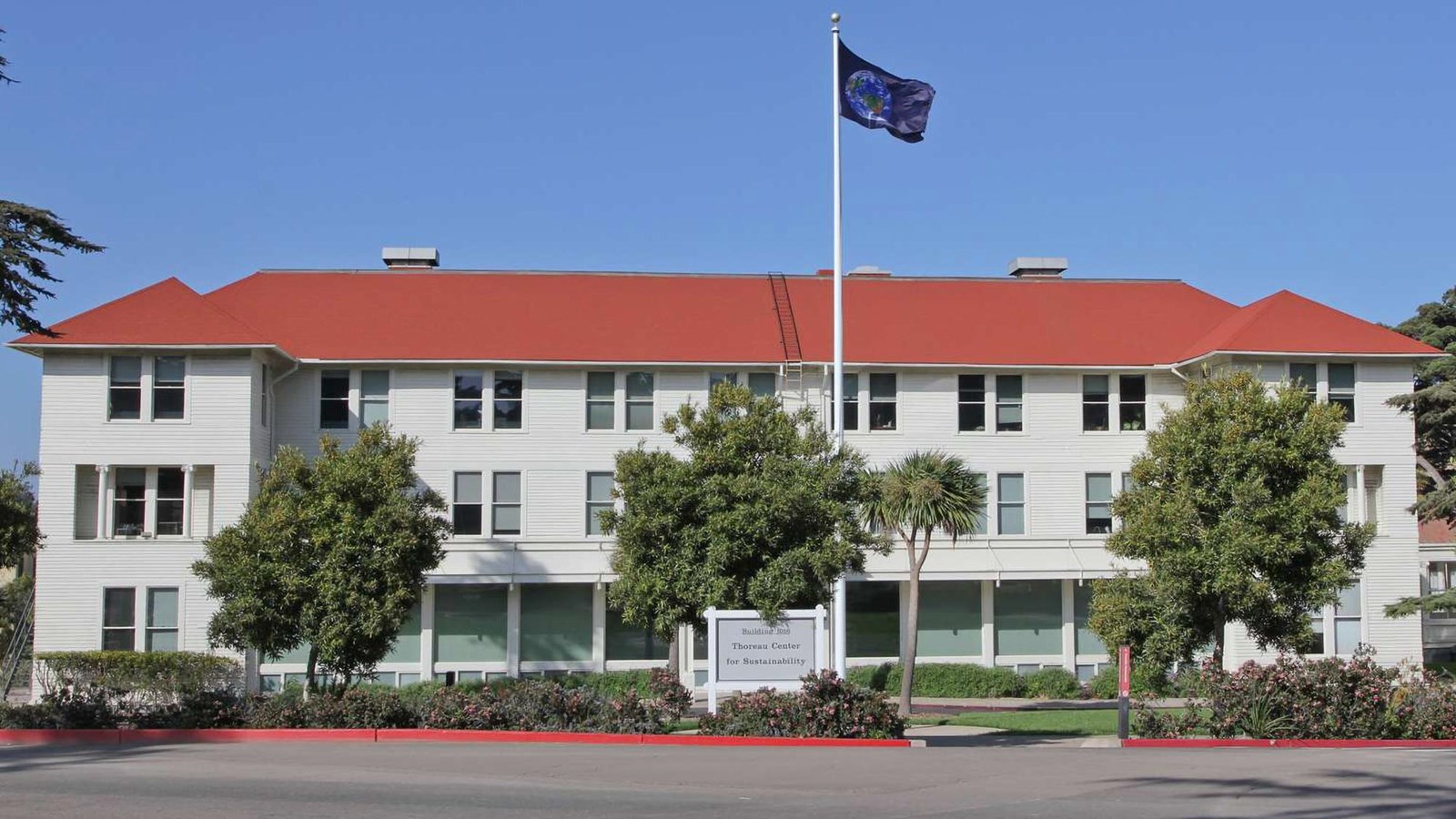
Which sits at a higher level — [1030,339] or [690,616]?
[1030,339]

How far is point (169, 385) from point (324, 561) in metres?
11.9

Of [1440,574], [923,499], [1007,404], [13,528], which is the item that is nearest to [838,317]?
[923,499]

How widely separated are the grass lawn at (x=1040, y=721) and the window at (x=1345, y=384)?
38.2ft

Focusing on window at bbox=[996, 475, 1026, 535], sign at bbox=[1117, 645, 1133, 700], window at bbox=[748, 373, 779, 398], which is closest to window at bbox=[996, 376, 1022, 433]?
window at bbox=[996, 475, 1026, 535]

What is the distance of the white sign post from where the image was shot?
2377 cm

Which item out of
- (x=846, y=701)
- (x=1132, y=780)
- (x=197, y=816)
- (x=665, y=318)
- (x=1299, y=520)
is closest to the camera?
(x=197, y=816)

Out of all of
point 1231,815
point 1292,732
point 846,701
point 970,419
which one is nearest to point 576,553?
point 970,419

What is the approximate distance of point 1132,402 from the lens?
39656 millimetres

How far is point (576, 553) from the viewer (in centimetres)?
3788

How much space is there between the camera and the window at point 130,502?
35531 mm

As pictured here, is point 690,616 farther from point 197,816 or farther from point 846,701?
point 197,816

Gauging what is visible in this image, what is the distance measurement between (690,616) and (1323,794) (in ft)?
43.2

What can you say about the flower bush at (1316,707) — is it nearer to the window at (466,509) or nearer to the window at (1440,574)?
the window at (466,509)

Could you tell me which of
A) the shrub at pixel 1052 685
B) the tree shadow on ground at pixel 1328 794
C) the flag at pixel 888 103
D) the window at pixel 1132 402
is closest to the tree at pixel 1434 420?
the window at pixel 1132 402
